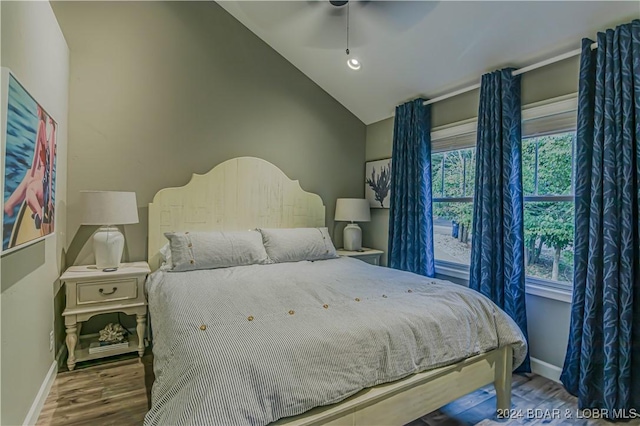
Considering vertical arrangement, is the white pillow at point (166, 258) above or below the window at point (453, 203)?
below

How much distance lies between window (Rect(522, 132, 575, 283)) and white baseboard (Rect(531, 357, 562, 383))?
660 mm

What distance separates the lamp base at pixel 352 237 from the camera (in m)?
4.14

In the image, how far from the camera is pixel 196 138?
345cm

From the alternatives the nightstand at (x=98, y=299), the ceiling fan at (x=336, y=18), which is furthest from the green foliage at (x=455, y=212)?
the nightstand at (x=98, y=299)

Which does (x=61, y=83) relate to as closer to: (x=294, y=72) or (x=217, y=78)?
(x=217, y=78)

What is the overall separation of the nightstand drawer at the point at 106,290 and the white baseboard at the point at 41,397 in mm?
478

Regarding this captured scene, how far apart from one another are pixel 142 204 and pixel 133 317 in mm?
1054

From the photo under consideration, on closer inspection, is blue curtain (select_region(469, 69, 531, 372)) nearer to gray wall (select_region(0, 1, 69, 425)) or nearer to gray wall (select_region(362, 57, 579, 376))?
gray wall (select_region(362, 57, 579, 376))

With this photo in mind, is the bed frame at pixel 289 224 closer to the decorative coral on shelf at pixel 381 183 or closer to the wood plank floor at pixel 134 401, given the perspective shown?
the wood plank floor at pixel 134 401

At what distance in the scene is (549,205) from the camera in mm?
2771

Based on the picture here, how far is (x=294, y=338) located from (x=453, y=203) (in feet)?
8.59

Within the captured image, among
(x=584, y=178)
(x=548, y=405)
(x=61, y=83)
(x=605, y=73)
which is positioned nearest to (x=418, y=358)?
(x=548, y=405)

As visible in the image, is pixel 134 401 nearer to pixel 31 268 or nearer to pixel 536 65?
pixel 31 268

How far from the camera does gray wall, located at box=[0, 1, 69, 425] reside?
A: 5.09 ft
